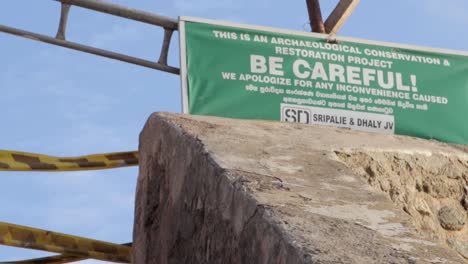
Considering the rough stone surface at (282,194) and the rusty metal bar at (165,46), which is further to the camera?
the rusty metal bar at (165,46)

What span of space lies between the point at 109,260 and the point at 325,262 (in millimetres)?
3472

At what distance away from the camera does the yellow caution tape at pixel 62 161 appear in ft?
22.3

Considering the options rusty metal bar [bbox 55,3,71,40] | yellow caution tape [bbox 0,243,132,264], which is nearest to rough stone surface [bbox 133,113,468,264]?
yellow caution tape [bbox 0,243,132,264]

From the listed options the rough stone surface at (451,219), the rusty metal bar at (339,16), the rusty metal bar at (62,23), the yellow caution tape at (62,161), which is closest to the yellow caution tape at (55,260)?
the yellow caution tape at (62,161)

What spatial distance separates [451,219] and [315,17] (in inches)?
113

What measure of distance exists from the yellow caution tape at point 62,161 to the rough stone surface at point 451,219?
2.35 m

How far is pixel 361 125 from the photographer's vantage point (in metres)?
6.70

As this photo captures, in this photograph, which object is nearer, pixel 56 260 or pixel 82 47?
pixel 56 260

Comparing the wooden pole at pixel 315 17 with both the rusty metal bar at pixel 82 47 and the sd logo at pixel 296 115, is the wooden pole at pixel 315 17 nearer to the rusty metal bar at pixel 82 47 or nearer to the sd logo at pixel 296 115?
the rusty metal bar at pixel 82 47

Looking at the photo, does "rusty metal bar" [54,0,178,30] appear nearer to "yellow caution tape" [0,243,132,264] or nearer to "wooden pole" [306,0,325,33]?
"wooden pole" [306,0,325,33]

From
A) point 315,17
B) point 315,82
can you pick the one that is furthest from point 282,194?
point 315,17

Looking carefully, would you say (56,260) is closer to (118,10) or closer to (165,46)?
(165,46)

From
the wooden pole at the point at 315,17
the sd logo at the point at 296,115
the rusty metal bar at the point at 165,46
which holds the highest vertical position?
the wooden pole at the point at 315,17

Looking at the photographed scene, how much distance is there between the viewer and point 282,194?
4.22 meters
